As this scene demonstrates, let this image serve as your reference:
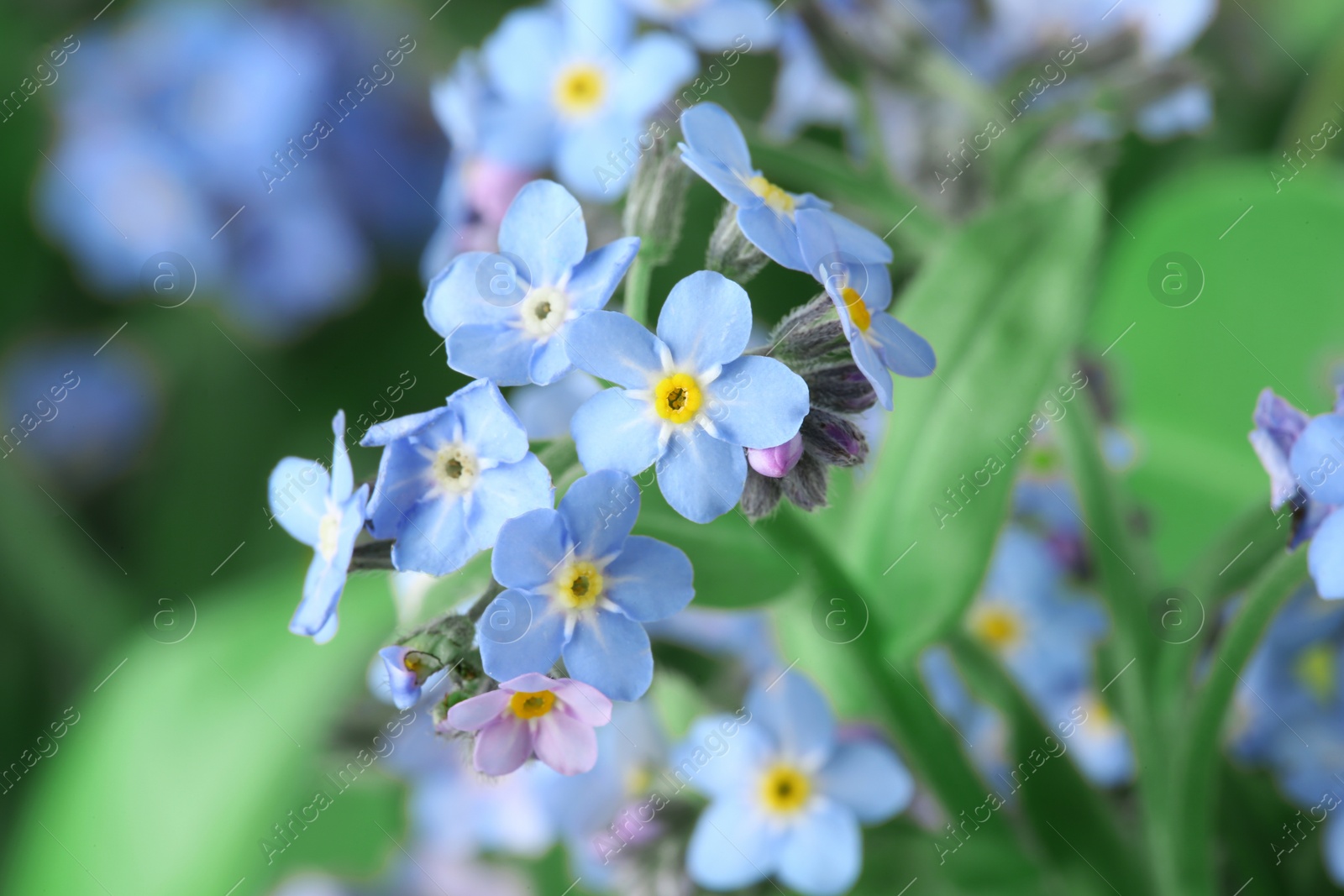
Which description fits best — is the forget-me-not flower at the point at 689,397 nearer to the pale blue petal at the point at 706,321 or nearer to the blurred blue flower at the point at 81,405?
the pale blue petal at the point at 706,321

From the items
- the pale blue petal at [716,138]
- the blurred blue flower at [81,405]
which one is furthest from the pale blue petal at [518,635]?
the blurred blue flower at [81,405]

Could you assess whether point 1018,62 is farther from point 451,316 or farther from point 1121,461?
point 451,316

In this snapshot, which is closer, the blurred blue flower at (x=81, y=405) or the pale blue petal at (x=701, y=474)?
the pale blue petal at (x=701, y=474)

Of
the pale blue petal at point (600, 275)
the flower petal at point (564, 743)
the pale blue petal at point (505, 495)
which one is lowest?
the flower petal at point (564, 743)

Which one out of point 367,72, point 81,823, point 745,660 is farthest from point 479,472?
point 367,72

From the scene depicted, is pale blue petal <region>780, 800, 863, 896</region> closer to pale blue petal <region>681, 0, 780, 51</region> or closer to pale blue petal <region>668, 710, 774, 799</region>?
pale blue petal <region>668, 710, 774, 799</region>

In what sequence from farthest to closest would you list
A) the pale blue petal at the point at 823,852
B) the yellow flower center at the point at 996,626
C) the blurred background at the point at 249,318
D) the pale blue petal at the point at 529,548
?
the blurred background at the point at 249,318 < the yellow flower center at the point at 996,626 < the pale blue petal at the point at 823,852 < the pale blue petal at the point at 529,548
